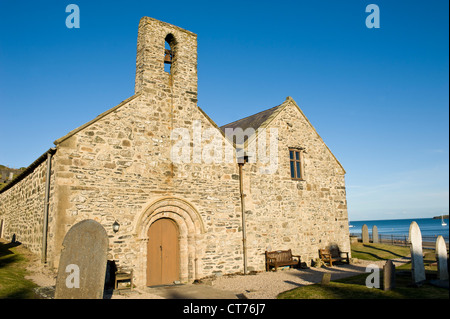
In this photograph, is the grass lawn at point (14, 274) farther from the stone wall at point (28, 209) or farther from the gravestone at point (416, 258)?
the gravestone at point (416, 258)

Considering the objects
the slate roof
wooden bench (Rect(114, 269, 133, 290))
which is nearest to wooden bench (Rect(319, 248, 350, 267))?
the slate roof

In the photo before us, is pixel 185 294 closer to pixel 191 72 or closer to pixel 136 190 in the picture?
pixel 136 190

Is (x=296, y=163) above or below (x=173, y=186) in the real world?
above

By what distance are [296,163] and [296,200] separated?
2.15 metres

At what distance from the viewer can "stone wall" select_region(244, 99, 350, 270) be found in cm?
1655

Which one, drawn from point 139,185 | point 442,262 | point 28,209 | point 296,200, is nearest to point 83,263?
point 139,185

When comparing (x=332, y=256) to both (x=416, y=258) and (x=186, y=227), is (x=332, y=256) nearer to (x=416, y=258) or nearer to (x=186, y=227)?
(x=416, y=258)

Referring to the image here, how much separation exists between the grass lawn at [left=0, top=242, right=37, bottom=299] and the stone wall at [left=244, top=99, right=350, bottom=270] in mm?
9336

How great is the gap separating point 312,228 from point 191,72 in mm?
10555

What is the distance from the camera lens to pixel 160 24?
1525cm

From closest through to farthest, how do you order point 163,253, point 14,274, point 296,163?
1. point 14,274
2. point 163,253
3. point 296,163

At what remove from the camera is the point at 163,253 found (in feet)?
45.7
